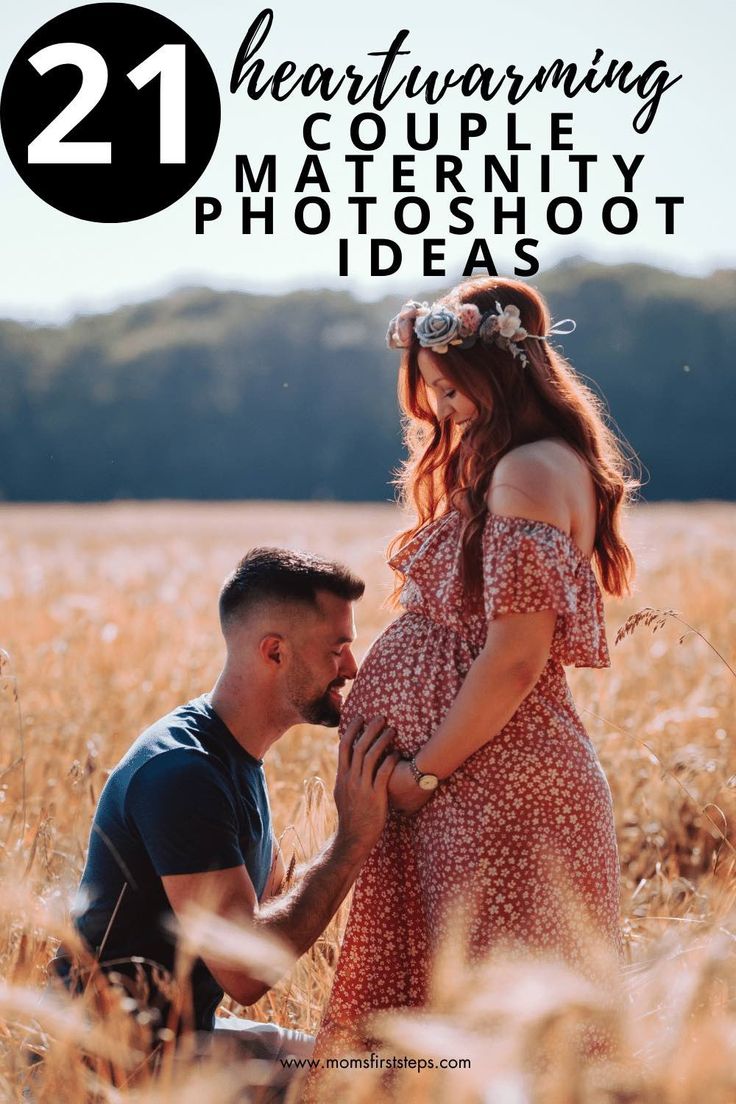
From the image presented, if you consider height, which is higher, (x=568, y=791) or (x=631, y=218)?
(x=631, y=218)

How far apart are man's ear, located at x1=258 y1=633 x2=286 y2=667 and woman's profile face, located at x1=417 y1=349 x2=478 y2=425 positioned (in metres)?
0.65

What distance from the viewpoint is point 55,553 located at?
17953 millimetres

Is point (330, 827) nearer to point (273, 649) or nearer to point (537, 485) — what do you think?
point (273, 649)

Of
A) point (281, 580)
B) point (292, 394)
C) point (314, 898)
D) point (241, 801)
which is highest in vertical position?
point (292, 394)

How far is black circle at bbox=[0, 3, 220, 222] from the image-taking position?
408 centimetres

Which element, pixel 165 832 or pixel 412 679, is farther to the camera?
pixel 412 679

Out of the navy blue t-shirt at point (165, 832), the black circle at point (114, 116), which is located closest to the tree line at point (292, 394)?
the black circle at point (114, 116)

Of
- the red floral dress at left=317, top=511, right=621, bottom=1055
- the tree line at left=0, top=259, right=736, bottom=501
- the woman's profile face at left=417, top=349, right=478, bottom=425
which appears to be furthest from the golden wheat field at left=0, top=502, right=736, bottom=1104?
the tree line at left=0, top=259, right=736, bottom=501

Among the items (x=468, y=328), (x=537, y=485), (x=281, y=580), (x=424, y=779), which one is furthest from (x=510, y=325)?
(x=424, y=779)

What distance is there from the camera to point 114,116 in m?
4.07

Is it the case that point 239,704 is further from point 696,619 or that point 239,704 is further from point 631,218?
point 696,619

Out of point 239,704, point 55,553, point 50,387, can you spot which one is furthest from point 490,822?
point 50,387

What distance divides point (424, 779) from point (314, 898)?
340 mm

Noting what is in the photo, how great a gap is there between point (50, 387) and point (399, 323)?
8871 cm
